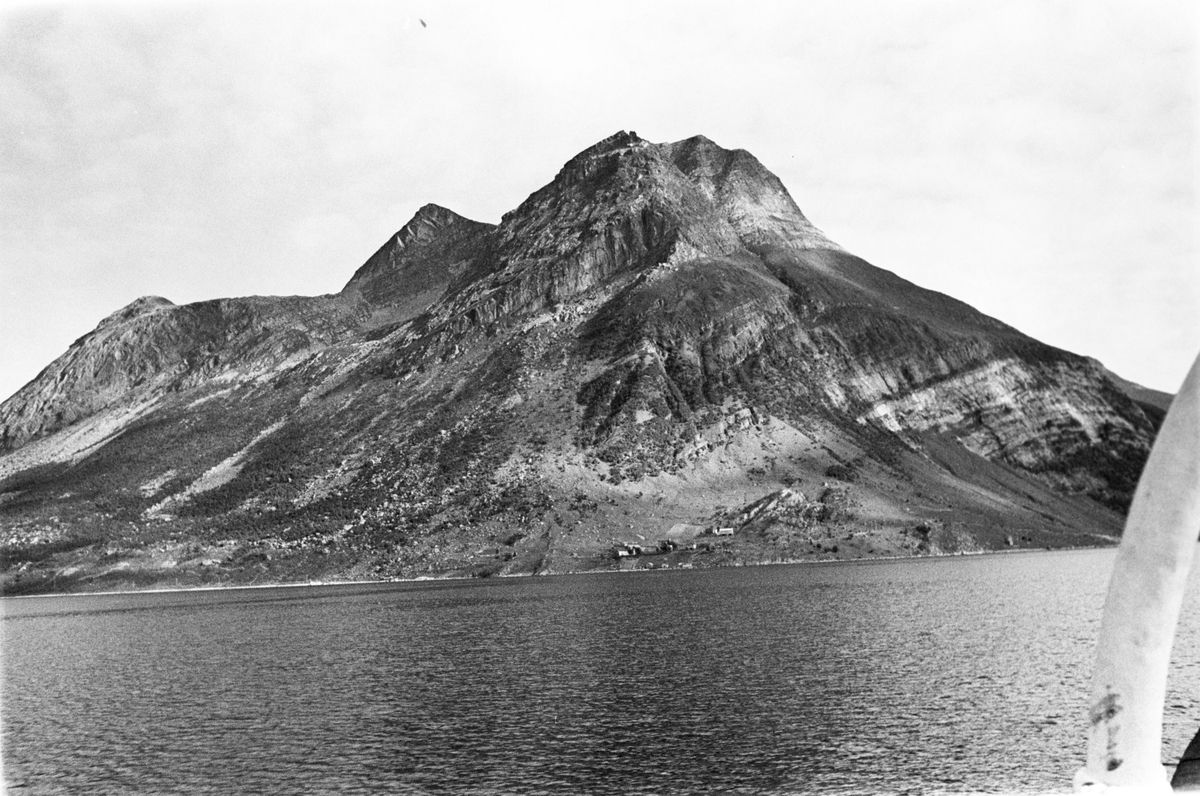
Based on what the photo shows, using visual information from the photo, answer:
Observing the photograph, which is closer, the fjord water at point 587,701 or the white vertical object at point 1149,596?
the white vertical object at point 1149,596

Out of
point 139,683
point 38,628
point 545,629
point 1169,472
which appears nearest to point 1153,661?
point 1169,472

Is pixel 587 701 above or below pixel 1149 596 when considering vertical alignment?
below

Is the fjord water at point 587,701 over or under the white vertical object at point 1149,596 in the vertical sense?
under

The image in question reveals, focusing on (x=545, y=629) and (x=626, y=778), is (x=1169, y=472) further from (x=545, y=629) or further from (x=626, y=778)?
(x=545, y=629)

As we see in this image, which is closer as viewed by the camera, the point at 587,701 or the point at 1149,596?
the point at 1149,596

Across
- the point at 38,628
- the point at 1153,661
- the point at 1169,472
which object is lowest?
the point at 38,628
